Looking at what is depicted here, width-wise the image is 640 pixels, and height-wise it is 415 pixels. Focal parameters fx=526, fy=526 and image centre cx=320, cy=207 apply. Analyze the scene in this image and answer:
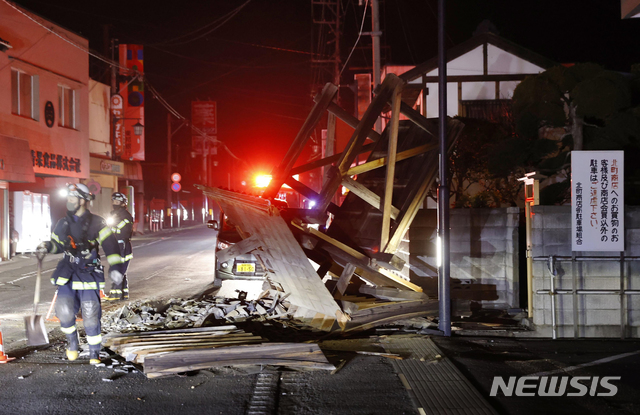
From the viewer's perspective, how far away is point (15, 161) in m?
20.2

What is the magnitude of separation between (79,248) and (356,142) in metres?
4.64

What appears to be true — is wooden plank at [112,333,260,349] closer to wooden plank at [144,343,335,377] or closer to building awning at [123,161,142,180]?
wooden plank at [144,343,335,377]

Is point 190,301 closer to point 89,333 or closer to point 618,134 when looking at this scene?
point 89,333

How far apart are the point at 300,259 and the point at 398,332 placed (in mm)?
2107

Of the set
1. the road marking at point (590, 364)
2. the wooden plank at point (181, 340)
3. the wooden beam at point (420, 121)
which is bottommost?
the road marking at point (590, 364)

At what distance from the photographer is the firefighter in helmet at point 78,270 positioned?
6242mm

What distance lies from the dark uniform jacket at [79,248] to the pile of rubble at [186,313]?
1.57m

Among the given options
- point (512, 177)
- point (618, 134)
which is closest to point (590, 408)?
point (618, 134)

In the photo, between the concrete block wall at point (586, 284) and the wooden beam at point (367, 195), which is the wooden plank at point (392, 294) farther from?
the concrete block wall at point (586, 284)

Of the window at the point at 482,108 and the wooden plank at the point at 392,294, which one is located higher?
the window at the point at 482,108

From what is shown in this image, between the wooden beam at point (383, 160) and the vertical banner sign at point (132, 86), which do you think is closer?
the wooden beam at point (383, 160)

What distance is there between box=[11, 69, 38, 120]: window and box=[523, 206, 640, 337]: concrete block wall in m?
21.7

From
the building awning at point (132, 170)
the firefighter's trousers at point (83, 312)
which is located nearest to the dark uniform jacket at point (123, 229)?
the firefighter's trousers at point (83, 312)

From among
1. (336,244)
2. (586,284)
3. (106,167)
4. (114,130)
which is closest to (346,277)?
(336,244)
